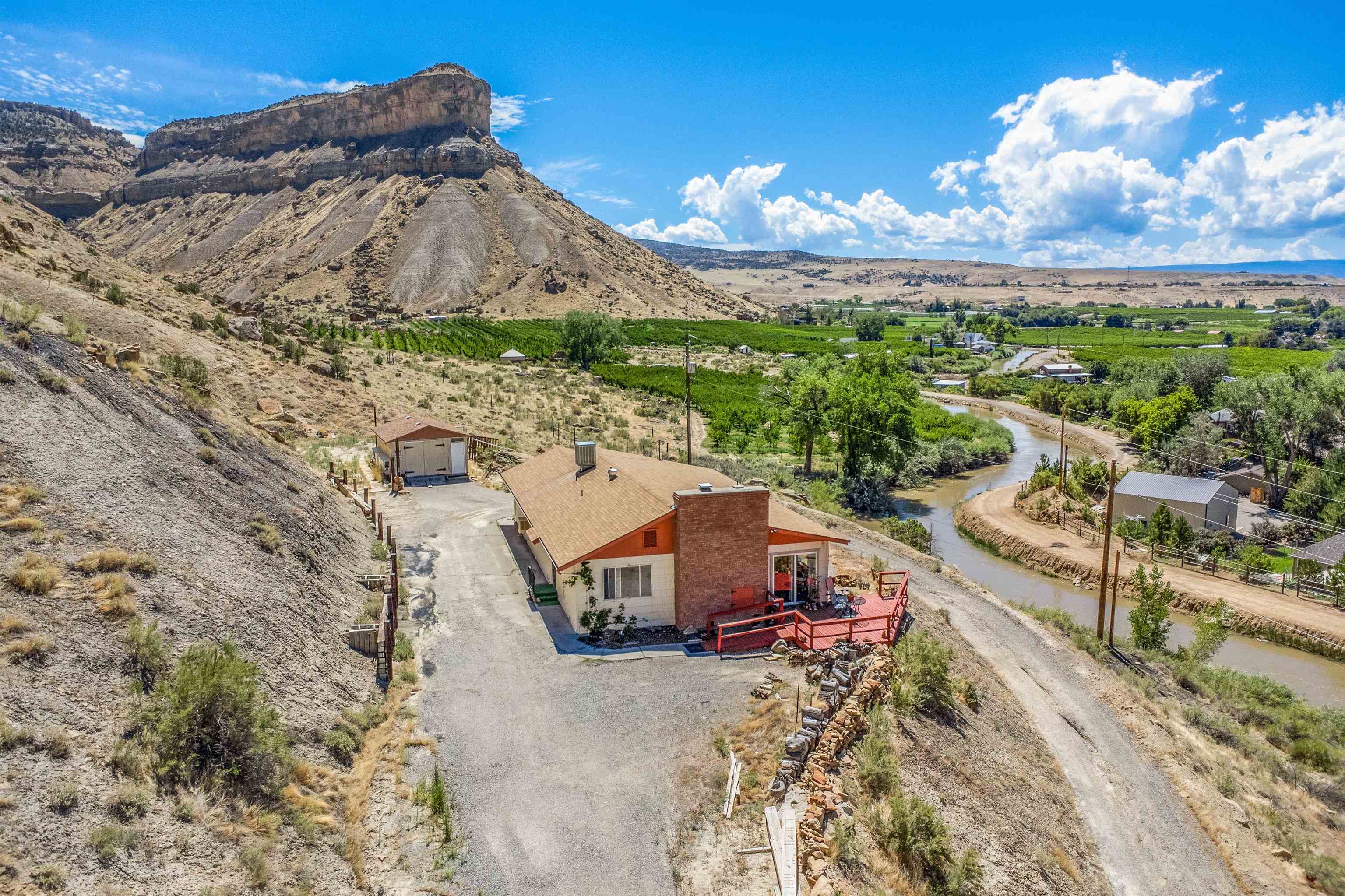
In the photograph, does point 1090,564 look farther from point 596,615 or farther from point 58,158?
point 58,158

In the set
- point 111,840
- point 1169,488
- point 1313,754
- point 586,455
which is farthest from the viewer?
point 1169,488

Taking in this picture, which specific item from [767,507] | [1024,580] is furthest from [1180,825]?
[1024,580]

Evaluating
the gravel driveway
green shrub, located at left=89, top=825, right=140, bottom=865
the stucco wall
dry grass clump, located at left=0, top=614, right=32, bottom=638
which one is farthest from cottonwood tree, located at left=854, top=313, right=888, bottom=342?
green shrub, located at left=89, top=825, right=140, bottom=865

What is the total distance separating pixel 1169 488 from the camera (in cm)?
3600

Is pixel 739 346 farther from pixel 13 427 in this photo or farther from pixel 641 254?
pixel 13 427

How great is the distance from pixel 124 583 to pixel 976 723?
15115mm

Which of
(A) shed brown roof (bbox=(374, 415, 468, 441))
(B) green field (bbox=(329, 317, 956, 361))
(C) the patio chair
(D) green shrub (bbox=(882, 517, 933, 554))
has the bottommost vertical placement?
(D) green shrub (bbox=(882, 517, 933, 554))

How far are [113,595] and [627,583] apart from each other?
33.4 ft

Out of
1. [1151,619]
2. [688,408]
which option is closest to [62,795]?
[688,408]

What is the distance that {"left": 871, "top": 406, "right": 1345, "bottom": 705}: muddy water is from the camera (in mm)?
24438

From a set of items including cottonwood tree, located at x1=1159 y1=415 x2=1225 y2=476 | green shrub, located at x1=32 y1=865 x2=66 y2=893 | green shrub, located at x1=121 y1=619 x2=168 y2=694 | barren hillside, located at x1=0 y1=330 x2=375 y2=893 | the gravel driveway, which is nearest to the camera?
green shrub, located at x1=32 y1=865 x2=66 y2=893

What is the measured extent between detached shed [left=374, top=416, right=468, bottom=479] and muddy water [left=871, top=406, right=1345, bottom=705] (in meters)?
21.0

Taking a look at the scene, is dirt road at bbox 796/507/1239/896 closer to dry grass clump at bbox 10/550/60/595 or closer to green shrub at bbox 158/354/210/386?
dry grass clump at bbox 10/550/60/595

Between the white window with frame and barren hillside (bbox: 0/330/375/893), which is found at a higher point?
barren hillside (bbox: 0/330/375/893)
